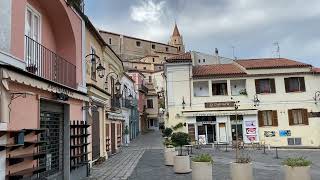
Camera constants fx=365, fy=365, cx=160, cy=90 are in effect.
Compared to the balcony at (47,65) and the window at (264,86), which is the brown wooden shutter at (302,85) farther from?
the balcony at (47,65)

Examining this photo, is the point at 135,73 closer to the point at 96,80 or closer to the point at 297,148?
the point at 297,148

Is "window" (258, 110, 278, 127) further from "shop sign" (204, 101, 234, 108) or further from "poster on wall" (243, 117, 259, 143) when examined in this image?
"shop sign" (204, 101, 234, 108)

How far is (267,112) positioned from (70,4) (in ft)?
88.3

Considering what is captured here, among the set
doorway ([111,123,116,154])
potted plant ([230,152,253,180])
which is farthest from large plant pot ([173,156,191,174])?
doorway ([111,123,116,154])

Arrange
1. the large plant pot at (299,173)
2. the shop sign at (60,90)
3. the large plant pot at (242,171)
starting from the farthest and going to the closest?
the large plant pot at (242,171)
the large plant pot at (299,173)
the shop sign at (60,90)

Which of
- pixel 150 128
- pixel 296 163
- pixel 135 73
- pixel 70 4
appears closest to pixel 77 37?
pixel 70 4

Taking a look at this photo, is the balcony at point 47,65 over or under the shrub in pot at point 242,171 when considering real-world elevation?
over

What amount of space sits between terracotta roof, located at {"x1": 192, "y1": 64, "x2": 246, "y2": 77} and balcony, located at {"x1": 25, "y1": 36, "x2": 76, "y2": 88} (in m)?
23.8

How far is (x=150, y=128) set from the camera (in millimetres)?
71875

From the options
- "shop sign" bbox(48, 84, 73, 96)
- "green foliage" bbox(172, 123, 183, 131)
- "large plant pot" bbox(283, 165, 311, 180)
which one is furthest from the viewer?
"green foliage" bbox(172, 123, 183, 131)

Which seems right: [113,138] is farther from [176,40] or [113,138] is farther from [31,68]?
[176,40]

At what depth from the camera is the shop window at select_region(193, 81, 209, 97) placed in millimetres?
36656

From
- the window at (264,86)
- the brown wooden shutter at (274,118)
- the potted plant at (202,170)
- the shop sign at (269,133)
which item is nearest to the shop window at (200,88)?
the window at (264,86)

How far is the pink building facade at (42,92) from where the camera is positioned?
795 cm
